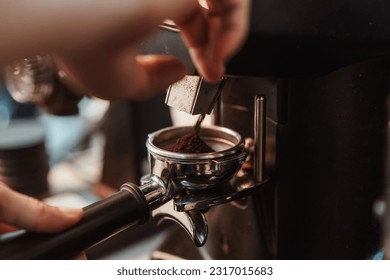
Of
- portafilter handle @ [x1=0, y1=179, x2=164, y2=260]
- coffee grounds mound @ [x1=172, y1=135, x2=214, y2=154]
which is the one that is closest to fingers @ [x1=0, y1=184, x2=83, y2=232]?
portafilter handle @ [x1=0, y1=179, x2=164, y2=260]

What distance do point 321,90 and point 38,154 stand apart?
703 mm

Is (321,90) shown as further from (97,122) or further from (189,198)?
(97,122)

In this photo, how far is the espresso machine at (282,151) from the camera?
1.08 ft

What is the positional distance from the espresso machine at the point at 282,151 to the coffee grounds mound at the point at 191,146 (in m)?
0.02

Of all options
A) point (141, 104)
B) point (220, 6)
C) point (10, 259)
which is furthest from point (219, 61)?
point (141, 104)

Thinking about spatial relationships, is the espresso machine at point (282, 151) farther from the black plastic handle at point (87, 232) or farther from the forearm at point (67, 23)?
the forearm at point (67, 23)

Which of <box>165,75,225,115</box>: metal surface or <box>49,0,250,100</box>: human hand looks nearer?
<box>49,0,250,100</box>: human hand

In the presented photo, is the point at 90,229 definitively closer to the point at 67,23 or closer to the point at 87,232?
the point at 87,232

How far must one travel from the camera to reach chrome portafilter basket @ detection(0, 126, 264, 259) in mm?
323

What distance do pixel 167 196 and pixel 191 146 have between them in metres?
0.04

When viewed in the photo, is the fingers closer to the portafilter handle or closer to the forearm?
the portafilter handle

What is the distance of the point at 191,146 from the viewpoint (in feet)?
1.30

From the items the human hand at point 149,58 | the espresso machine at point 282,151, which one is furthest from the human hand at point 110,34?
the espresso machine at point 282,151
